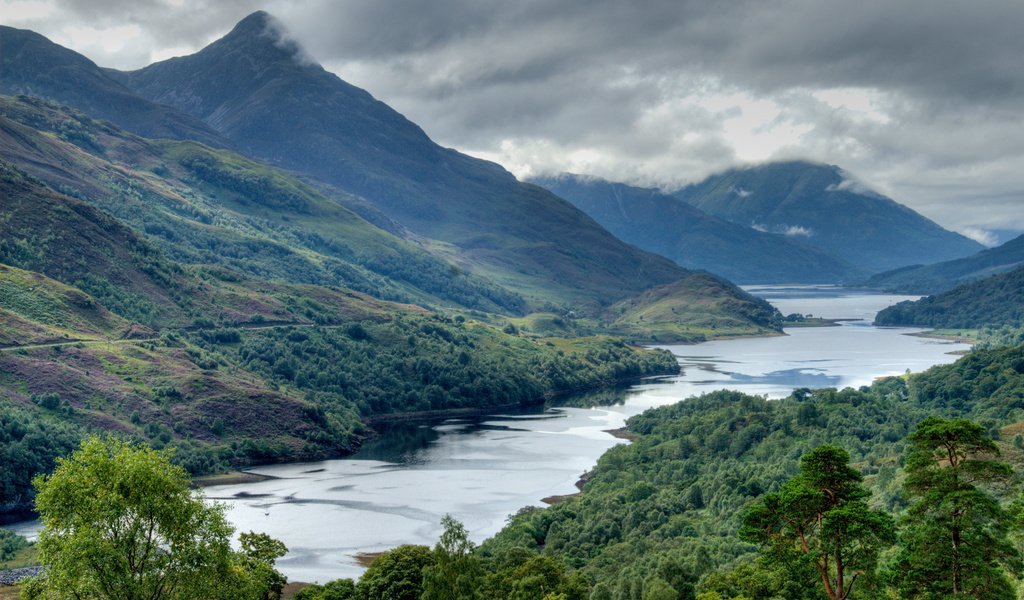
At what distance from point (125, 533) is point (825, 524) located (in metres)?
36.0

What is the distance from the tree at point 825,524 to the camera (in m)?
44.6

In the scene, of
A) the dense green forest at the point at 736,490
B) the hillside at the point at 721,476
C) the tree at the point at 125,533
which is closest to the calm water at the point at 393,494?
the dense green forest at the point at 736,490

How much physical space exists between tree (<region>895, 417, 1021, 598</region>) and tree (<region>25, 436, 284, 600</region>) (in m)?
36.2

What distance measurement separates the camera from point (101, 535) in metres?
50.7

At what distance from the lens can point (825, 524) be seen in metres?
45.1

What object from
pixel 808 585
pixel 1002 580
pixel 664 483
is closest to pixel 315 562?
pixel 664 483

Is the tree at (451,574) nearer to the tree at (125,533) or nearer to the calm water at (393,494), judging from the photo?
the tree at (125,533)

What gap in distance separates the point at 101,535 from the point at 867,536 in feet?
125

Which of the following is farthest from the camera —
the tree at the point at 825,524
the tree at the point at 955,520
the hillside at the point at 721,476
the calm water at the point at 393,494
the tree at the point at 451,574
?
the calm water at the point at 393,494

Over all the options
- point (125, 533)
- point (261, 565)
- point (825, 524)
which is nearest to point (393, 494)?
point (261, 565)

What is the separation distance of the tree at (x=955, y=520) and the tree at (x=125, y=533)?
3618 centimetres

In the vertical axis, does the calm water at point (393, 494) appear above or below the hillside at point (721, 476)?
below

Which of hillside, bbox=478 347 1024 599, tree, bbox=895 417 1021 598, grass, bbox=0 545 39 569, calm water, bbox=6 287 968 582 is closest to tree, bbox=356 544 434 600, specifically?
hillside, bbox=478 347 1024 599

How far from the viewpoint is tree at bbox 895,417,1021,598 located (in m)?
42.8
